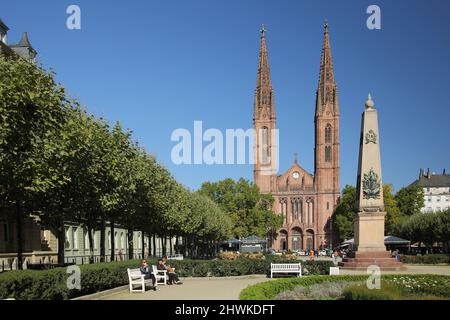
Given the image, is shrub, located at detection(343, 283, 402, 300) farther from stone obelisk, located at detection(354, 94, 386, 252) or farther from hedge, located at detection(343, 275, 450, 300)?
stone obelisk, located at detection(354, 94, 386, 252)

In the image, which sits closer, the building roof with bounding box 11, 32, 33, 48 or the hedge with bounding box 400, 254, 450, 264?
the hedge with bounding box 400, 254, 450, 264

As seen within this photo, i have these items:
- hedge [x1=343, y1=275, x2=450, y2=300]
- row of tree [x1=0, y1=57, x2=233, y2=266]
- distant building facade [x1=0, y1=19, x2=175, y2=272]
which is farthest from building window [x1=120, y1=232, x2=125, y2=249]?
hedge [x1=343, y1=275, x2=450, y2=300]

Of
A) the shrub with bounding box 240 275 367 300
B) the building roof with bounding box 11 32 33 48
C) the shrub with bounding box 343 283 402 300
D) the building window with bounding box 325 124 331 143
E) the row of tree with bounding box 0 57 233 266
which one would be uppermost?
the building roof with bounding box 11 32 33 48

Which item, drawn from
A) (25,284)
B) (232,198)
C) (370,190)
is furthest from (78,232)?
(232,198)

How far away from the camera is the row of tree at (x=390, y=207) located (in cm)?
9650

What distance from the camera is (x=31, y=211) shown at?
25.7m

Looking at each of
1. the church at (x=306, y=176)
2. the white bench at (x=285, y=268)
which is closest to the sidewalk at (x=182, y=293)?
the white bench at (x=285, y=268)

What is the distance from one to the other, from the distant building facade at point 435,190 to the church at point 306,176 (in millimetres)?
38540

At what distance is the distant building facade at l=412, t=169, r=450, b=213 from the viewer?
15162cm

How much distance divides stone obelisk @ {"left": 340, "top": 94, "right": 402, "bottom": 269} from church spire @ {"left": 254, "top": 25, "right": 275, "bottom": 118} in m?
98.9

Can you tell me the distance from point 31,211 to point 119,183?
463 cm

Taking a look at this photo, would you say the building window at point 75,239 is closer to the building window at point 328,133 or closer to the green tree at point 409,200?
the green tree at point 409,200
